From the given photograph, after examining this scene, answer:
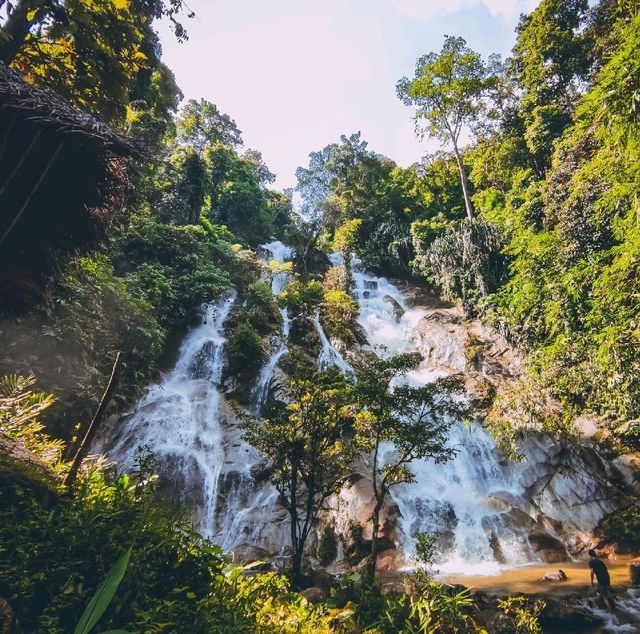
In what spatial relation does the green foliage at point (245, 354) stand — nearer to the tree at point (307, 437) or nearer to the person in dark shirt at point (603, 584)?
the tree at point (307, 437)

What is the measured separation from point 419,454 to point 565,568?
202 inches

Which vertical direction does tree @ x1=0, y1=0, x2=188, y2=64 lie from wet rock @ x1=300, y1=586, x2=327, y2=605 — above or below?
above

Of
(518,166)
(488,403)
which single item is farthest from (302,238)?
Result: (488,403)

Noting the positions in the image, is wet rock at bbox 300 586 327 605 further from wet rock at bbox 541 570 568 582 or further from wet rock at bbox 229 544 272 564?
wet rock at bbox 541 570 568 582

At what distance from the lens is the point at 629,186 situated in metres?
9.30

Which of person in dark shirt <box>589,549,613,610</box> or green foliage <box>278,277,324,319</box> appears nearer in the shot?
person in dark shirt <box>589,549,613,610</box>

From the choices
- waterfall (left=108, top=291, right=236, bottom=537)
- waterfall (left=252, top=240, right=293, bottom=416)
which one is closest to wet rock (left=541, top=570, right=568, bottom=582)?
waterfall (left=108, top=291, right=236, bottom=537)

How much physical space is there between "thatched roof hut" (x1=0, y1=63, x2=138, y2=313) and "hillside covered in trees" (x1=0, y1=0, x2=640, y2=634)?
0.16ft

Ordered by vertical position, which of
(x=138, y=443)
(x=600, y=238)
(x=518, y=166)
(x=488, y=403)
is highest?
(x=518, y=166)

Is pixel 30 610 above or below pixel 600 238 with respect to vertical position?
below

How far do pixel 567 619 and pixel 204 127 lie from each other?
41309 mm

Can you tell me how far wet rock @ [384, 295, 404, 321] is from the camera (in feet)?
76.5

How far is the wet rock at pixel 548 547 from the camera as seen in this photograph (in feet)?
33.1

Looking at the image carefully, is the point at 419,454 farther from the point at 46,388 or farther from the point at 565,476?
the point at 46,388
